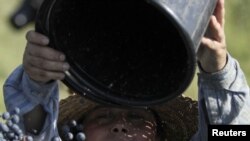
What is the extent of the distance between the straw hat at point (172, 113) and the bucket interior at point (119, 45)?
0.42m

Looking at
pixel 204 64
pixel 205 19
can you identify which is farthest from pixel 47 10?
pixel 204 64

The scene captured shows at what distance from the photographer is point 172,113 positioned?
172 cm

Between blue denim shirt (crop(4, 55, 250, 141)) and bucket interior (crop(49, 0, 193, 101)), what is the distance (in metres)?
0.15

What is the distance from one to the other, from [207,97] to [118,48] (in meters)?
0.27

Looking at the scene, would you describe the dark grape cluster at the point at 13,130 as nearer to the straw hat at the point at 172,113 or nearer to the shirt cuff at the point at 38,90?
the shirt cuff at the point at 38,90

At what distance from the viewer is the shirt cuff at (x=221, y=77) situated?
1.43 metres

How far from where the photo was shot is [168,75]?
123 centimetres

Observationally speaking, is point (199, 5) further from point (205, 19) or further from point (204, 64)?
point (204, 64)

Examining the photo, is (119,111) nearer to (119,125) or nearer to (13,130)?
(119,125)

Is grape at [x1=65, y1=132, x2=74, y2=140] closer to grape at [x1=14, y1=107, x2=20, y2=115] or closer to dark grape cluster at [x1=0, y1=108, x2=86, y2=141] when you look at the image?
dark grape cluster at [x1=0, y1=108, x2=86, y2=141]

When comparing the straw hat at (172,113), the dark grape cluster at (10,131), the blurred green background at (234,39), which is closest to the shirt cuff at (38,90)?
the dark grape cluster at (10,131)

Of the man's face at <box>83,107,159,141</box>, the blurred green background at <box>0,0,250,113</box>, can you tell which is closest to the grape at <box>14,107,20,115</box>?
the man's face at <box>83,107,159,141</box>

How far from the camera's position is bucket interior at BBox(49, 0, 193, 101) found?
4.07 ft

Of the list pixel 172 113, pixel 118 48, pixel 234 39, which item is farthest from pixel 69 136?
pixel 234 39
